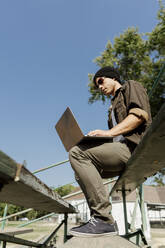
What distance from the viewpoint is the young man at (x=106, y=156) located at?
1.18 meters

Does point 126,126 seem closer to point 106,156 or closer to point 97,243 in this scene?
point 106,156

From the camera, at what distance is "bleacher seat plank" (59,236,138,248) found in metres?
Answer: 1.02

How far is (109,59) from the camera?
1173cm

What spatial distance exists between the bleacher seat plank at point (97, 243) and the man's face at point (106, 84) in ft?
4.23

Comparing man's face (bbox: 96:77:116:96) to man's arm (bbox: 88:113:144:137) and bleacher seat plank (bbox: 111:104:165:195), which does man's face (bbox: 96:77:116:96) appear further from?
bleacher seat plank (bbox: 111:104:165:195)

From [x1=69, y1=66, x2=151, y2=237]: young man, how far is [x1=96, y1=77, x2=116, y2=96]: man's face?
131mm

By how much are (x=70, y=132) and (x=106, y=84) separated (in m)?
0.66

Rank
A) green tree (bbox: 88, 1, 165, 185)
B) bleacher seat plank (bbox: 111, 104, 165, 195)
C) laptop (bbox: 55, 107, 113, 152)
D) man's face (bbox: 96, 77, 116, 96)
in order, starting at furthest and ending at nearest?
green tree (bbox: 88, 1, 165, 185), man's face (bbox: 96, 77, 116, 96), laptop (bbox: 55, 107, 113, 152), bleacher seat plank (bbox: 111, 104, 165, 195)

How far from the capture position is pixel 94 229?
3.67 ft

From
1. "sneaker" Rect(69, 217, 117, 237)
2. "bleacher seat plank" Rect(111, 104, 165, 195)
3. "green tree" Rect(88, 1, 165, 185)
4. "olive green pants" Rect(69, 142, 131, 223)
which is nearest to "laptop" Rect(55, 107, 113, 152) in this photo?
"olive green pants" Rect(69, 142, 131, 223)

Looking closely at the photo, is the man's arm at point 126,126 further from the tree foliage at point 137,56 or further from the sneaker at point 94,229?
the tree foliage at point 137,56

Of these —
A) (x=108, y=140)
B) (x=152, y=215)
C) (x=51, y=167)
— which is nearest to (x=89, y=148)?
(x=108, y=140)

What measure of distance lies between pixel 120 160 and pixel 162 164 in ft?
0.98

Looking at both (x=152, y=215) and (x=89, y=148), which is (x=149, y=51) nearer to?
(x=89, y=148)
